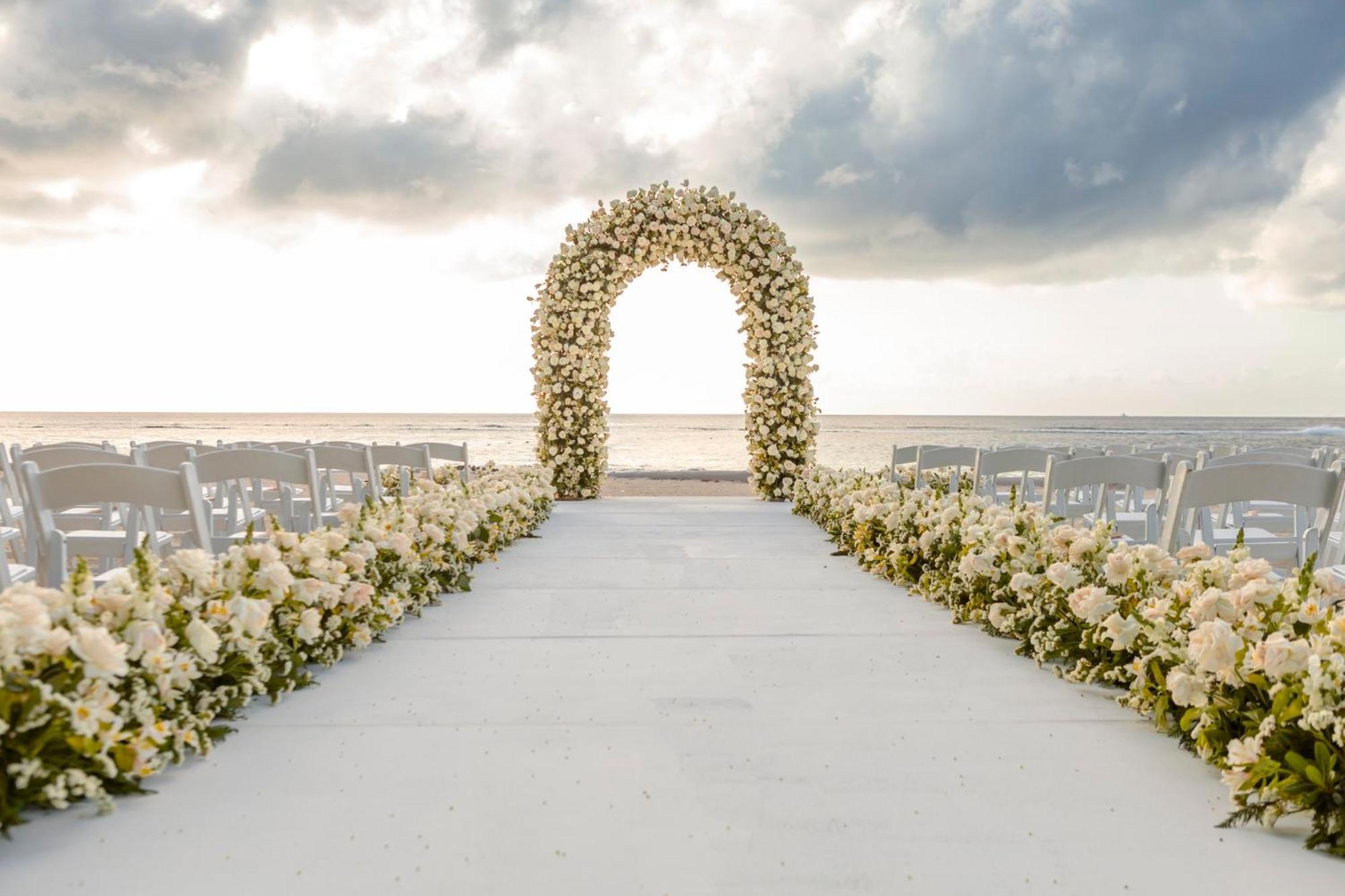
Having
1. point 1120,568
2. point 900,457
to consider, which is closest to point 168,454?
point 1120,568

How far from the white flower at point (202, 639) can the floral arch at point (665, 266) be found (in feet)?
22.1

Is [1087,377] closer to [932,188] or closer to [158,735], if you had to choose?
[932,188]

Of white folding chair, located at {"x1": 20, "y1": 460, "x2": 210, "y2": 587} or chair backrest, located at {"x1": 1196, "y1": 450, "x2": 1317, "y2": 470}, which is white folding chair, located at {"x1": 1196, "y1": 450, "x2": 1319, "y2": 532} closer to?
chair backrest, located at {"x1": 1196, "y1": 450, "x2": 1317, "y2": 470}

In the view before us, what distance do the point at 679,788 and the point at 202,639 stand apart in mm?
1161

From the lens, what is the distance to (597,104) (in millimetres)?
11055

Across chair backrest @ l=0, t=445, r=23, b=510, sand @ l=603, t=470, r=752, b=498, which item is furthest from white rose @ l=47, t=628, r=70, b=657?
sand @ l=603, t=470, r=752, b=498

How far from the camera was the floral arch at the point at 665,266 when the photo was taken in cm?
856

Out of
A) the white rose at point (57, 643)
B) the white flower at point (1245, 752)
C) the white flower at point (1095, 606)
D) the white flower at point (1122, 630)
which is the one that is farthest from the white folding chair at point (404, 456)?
the white flower at point (1245, 752)

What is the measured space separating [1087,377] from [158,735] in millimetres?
31224

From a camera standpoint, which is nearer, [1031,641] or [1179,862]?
[1179,862]

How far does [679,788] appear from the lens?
1.80 meters

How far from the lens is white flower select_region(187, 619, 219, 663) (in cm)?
196

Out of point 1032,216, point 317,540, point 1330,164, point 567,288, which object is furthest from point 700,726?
point 1330,164

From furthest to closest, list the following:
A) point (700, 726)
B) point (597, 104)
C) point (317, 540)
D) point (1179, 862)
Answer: point (597, 104) < point (317, 540) < point (700, 726) < point (1179, 862)
